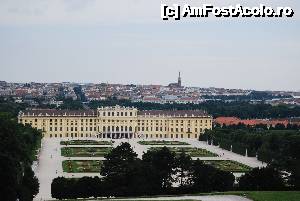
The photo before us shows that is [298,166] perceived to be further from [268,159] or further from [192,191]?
[268,159]

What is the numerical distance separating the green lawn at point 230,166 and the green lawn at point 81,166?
712cm

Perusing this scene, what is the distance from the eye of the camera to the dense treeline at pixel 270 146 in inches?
1168

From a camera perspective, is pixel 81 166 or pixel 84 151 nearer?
pixel 81 166

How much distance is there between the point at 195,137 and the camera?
2790 inches

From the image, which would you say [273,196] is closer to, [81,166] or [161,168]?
[161,168]

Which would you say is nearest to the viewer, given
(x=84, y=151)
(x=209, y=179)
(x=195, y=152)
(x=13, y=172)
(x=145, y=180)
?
(x=13, y=172)

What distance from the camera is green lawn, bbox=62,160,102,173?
3778cm

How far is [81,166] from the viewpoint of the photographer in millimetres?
39875

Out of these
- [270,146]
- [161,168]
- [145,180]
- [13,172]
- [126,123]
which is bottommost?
[126,123]

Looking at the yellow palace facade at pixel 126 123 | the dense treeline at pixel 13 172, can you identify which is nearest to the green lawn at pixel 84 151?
the dense treeline at pixel 13 172

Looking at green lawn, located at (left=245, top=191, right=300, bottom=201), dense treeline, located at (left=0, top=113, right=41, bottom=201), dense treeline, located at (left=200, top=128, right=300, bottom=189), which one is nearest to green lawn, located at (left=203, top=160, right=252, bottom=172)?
dense treeline, located at (left=200, top=128, right=300, bottom=189)

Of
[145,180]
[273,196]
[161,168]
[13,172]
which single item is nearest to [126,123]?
[161,168]

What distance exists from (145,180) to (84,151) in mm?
25030

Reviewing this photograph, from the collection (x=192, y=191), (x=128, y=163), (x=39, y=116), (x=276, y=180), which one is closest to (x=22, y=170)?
(x=128, y=163)
